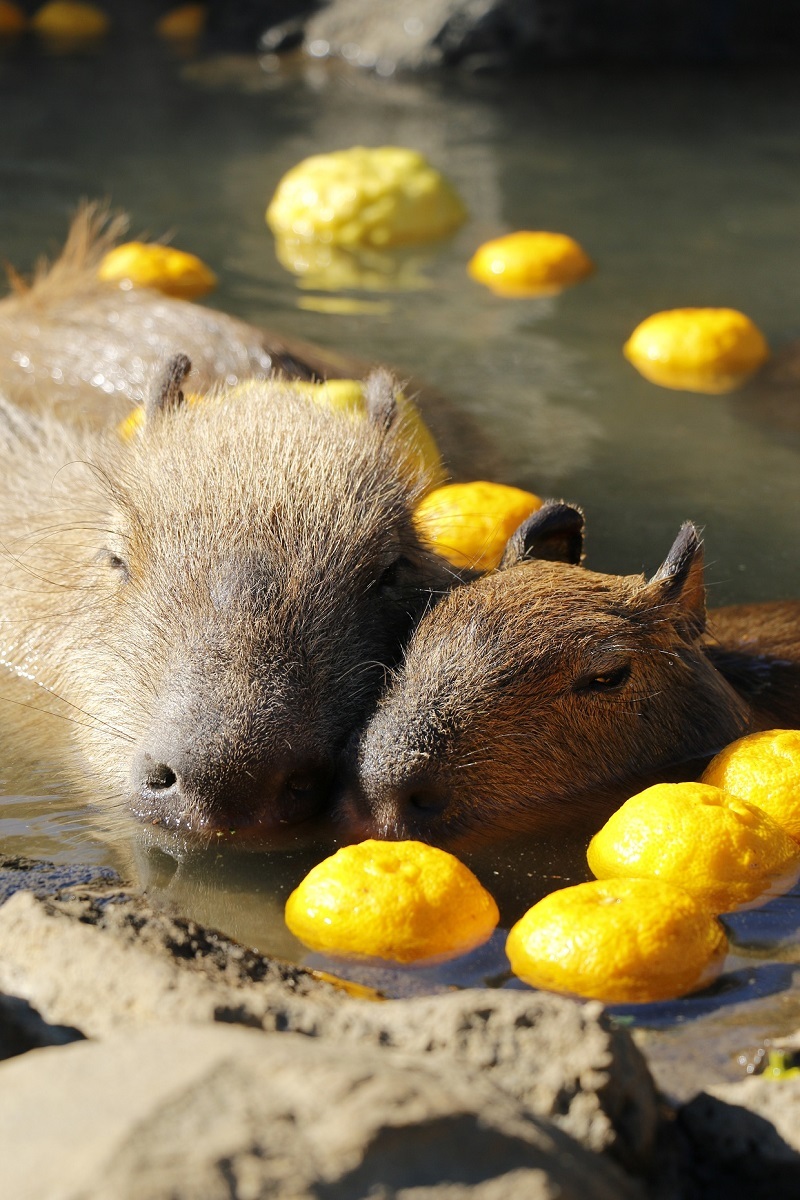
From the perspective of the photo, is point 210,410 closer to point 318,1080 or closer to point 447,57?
point 318,1080

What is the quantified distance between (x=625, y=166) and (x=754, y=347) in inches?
176

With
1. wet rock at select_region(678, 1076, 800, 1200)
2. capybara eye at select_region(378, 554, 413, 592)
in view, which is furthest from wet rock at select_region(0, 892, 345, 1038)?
capybara eye at select_region(378, 554, 413, 592)

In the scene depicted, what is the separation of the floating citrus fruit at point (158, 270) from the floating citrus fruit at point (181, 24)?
9.11m

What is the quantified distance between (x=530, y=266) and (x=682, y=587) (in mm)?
5251

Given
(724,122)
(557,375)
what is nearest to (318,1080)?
(557,375)

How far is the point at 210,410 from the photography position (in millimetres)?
5141

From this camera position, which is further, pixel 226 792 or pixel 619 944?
pixel 226 792

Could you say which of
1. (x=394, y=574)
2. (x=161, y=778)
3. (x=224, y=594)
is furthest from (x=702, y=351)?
(x=161, y=778)

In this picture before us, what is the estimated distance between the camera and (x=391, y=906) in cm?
362

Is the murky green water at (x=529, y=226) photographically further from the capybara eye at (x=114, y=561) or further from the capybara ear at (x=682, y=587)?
the capybara ear at (x=682, y=587)

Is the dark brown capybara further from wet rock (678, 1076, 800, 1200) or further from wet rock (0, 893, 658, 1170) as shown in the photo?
wet rock (678, 1076, 800, 1200)

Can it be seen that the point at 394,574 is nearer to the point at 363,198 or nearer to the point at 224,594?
the point at 224,594

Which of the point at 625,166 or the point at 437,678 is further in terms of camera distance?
the point at 625,166

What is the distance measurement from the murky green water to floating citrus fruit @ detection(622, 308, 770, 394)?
6.7 inches
